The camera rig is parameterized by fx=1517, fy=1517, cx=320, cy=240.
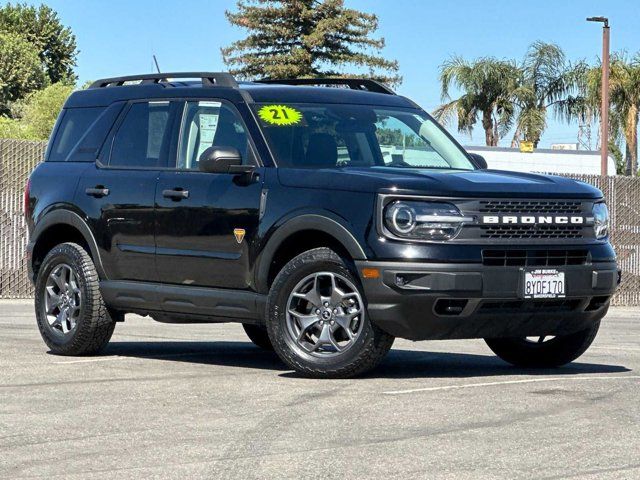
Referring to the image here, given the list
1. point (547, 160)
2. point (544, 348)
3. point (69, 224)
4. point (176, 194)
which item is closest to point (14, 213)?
point (69, 224)

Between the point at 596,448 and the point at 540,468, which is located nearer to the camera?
the point at 540,468

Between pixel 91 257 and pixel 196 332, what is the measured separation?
3854mm

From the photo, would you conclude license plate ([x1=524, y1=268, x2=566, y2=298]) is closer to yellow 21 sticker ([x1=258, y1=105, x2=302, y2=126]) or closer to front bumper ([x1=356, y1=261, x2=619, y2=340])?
front bumper ([x1=356, y1=261, x2=619, y2=340])

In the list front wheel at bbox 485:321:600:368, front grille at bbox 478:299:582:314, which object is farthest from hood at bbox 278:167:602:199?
front wheel at bbox 485:321:600:368

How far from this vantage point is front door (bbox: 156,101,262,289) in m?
9.71

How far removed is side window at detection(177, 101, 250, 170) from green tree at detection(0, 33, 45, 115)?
242ft

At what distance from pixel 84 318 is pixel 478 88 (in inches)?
1679

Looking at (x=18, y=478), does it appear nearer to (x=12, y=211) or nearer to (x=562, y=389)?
(x=562, y=389)

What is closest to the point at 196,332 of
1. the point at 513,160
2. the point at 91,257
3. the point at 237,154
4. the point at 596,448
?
the point at 91,257

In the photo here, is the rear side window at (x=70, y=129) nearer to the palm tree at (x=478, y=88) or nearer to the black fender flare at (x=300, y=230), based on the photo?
the black fender flare at (x=300, y=230)

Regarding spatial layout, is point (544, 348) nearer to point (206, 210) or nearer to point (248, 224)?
point (248, 224)

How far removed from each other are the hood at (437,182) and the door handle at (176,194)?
798 mm

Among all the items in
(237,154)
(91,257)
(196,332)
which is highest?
(237,154)

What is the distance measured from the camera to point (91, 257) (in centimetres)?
1090
